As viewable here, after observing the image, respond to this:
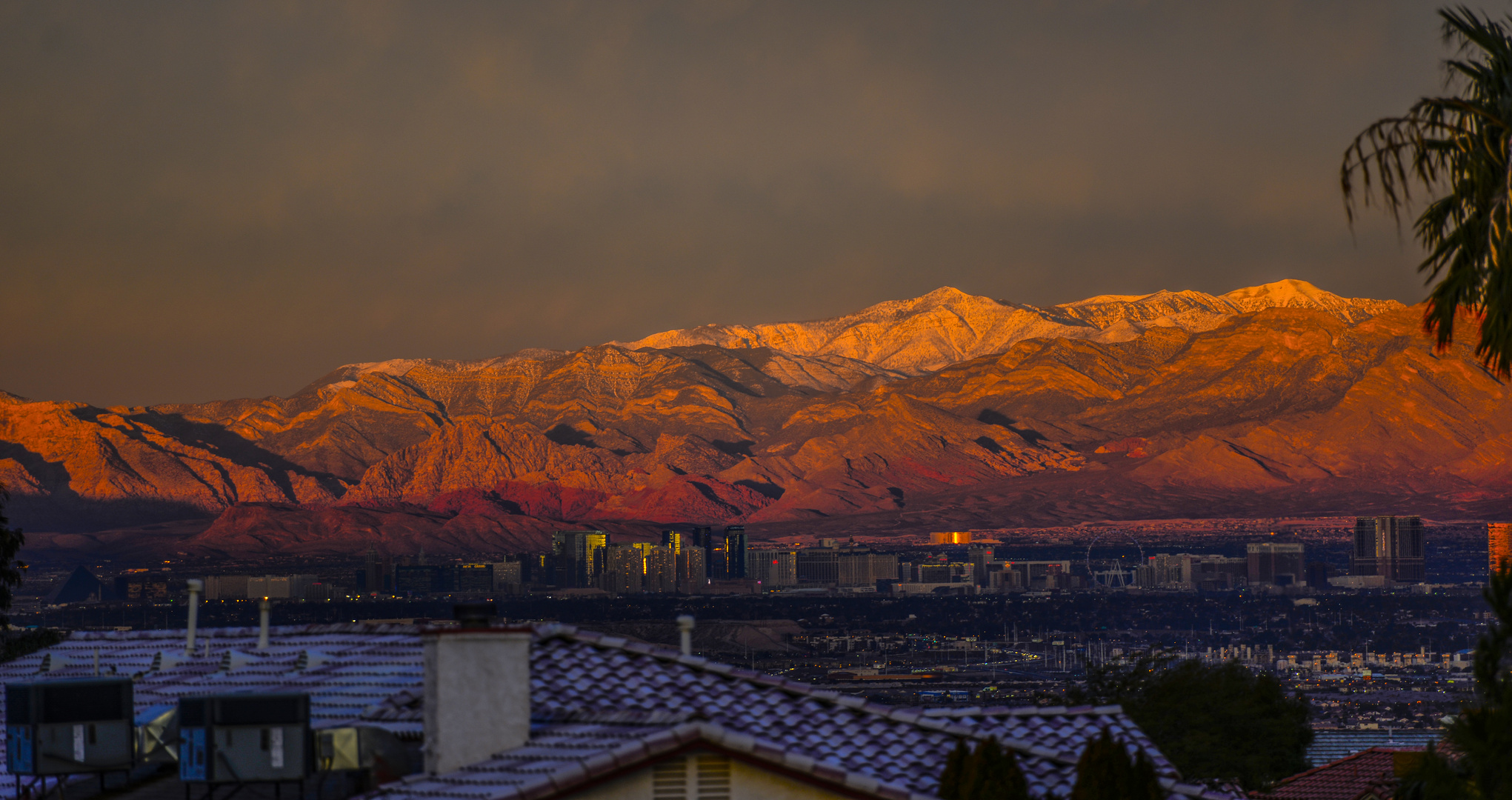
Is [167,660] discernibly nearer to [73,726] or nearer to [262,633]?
[262,633]

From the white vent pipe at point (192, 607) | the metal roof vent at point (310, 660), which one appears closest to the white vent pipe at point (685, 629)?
the metal roof vent at point (310, 660)

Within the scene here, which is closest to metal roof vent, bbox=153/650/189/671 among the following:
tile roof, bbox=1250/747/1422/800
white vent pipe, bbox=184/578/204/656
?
white vent pipe, bbox=184/578/204/656

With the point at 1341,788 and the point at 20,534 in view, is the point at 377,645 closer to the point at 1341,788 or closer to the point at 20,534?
the point at 1341,788

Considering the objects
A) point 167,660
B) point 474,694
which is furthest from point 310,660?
point 474,694

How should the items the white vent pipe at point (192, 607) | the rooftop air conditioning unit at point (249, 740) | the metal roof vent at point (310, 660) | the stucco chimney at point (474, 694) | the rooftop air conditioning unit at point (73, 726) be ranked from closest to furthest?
the stucco chimney at point (474, 694), the rooftop air conditioning unit at point (249, 740), the rooftop air conditioning unit at point (73, 726), the white vent pipe at point (192, 607), the metal roof vent at point (310, 660)

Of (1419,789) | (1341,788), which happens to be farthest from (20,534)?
(1419,789)

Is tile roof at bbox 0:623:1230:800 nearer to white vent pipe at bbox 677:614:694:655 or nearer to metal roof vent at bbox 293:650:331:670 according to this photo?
metal roof vent at bbox 293:650:331:670

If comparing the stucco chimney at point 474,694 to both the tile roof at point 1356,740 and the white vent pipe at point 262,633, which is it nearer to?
the white vent pipe at point 262,633
